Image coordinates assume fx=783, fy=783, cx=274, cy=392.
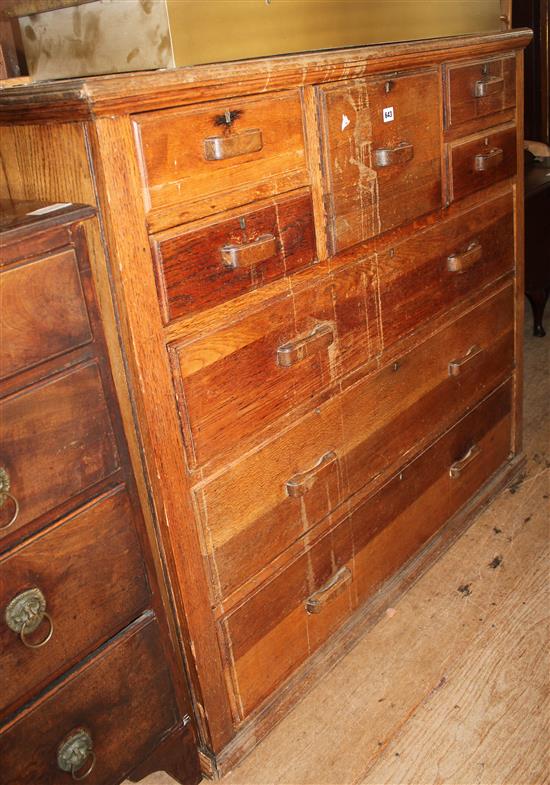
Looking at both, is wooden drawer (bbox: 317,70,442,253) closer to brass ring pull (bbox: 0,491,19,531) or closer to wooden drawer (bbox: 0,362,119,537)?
wooden drawer (bbox: 0,362,119,537)

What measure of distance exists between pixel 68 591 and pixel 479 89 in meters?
1.33

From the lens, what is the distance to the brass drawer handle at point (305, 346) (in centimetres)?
136

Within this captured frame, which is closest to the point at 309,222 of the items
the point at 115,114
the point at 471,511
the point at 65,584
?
the point at 115,114

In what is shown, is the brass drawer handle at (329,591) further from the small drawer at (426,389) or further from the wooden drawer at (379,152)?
the wooden drawer at (379,152)

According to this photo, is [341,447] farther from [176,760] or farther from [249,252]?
[176,760]

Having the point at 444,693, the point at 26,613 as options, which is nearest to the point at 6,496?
the point at 26,613

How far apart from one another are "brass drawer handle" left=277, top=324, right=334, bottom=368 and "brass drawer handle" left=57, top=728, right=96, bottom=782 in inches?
26.6

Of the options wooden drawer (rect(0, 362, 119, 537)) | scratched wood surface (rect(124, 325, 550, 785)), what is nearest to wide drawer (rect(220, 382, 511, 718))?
scratched wood surface (rect(124, 325, 550, 785))

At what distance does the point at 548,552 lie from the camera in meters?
1.98

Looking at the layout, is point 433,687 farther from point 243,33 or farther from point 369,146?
point 243,33

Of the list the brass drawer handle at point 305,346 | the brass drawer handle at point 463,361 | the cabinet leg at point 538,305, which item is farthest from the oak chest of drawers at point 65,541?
the cabinet leg at point 538,305

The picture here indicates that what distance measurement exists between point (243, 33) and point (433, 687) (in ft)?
4.27

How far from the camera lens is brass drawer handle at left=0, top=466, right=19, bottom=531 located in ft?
3.34

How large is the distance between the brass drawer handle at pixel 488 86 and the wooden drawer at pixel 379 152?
154mm
